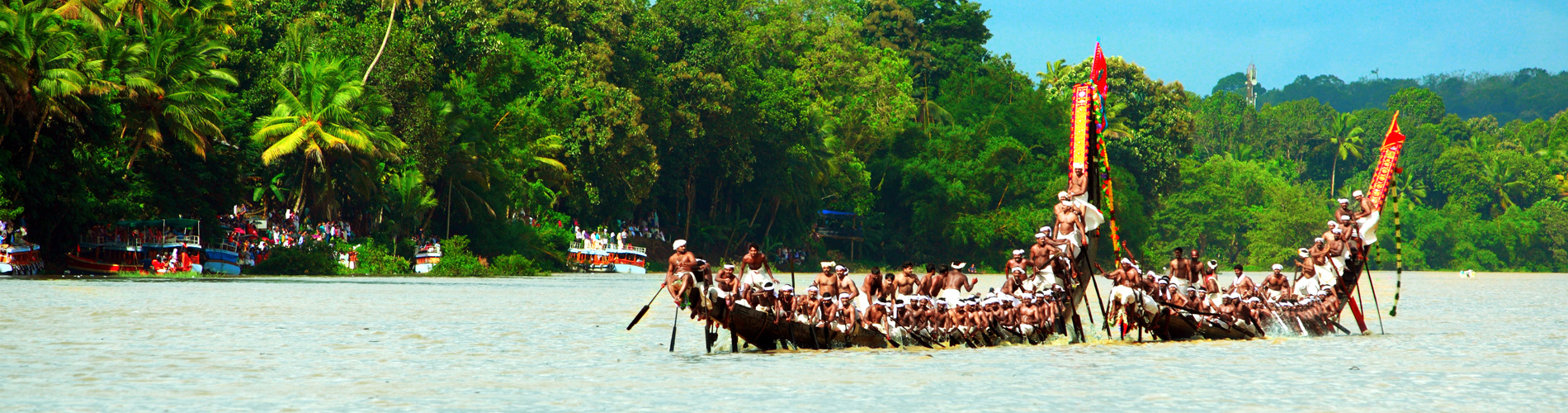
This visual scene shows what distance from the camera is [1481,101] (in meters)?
194

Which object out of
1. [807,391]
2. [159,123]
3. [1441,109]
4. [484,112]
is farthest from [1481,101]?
[807,391]

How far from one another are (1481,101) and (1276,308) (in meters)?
188

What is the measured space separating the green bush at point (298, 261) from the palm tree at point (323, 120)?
2633 mm

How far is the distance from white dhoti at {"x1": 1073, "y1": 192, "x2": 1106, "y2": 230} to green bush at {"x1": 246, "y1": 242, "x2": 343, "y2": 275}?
31.8m

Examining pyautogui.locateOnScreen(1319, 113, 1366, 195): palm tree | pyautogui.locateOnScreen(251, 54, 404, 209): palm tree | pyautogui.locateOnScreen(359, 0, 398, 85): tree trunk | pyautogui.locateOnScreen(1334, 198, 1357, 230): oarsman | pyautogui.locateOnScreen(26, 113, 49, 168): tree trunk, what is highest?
pyautogui.locateOnScreen(1319, 113, 1366, 195): palm tree

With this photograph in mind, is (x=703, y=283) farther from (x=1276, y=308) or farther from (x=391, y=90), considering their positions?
(x=391, y=90)

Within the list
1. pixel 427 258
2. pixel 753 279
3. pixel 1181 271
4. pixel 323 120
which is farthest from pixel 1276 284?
pixel 427 258

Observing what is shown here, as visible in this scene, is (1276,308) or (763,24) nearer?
(1276,308)

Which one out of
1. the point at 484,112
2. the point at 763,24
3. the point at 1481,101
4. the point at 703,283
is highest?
the point at 1481,101

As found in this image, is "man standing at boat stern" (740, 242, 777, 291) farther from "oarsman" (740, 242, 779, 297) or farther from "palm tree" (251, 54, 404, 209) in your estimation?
"palm tree" (251, 54, 404, 209)

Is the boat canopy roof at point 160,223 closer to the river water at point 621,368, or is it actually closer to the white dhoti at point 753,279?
the river water at point 621,368

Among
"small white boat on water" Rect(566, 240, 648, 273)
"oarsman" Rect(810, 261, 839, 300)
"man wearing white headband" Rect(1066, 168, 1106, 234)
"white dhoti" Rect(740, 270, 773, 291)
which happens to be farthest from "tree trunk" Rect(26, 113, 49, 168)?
"man wearing white headband" Rect(1066, 168, 1106, 234)

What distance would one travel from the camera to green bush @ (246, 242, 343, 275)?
47125 millimetres

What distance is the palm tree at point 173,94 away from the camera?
40938mm
